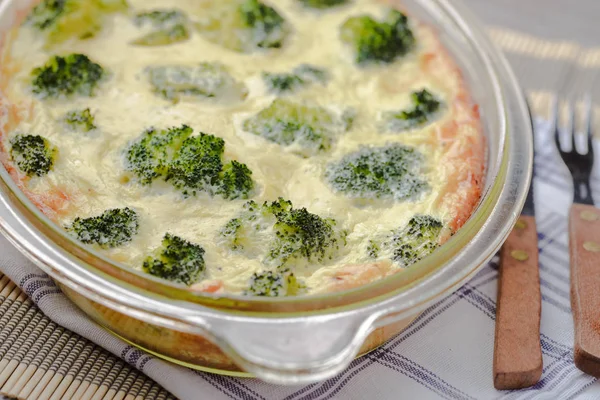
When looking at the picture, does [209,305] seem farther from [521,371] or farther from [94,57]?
[94,57]

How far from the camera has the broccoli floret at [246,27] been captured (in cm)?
374

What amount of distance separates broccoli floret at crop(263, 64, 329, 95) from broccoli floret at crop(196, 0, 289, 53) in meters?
0.25

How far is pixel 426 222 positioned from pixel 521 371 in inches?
24.4

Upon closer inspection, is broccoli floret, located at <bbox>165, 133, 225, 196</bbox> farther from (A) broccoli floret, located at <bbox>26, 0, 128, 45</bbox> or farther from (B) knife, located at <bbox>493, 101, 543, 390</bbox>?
(B) knife, located at <bbox>493, 101, 543, 390</bbox>

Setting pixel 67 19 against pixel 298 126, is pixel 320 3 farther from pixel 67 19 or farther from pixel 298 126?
pixel 67 19

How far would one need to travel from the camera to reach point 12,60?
136 inches

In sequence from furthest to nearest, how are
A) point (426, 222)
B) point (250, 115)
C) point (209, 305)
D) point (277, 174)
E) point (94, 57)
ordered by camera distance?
point (94, 57) → point (250, 115) → point (277, 174) → point (426, 222) → point (209, 305)

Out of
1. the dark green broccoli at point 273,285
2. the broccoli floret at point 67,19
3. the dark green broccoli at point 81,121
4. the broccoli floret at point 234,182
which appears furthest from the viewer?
the broccoli floret at point 67,19

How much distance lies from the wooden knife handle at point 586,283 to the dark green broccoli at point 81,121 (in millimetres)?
2067

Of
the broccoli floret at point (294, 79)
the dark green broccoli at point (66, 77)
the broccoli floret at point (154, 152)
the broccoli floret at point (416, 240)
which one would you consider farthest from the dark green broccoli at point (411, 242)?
the dark green broccoli at point (66, 77)

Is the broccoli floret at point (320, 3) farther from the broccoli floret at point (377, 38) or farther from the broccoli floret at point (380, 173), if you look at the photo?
the broccoli floret at point (380, 173)

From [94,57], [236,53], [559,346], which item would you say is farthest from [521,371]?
[94,57]

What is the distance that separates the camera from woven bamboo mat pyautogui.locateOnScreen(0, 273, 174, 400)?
261cm

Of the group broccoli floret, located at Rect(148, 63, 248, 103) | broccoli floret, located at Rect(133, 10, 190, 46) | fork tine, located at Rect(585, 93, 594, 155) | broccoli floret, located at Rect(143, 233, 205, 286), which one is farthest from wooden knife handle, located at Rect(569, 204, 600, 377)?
broccoli floret, located at Rect(133, 10, 190, 46)
